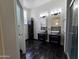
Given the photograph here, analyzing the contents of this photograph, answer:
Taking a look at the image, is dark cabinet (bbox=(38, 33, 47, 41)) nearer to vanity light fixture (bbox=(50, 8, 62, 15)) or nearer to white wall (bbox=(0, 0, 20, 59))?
vanity light fixture (bbox=(50, 8, 62, 15))

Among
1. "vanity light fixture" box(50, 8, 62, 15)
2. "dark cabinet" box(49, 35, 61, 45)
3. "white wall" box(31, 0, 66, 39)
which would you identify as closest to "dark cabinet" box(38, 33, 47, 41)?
"dark cabinet" box(49, 35, 61, 45)

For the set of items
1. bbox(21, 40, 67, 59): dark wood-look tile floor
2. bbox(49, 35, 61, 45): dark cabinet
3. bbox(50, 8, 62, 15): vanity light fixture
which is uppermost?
bbox(50, 8, 62, 15): vanity light fixture

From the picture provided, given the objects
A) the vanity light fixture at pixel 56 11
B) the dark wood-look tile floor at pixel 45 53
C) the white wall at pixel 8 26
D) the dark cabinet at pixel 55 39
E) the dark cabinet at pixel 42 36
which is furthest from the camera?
the dark cabinet at pixel 42 36

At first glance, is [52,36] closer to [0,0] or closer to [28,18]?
[28,18]

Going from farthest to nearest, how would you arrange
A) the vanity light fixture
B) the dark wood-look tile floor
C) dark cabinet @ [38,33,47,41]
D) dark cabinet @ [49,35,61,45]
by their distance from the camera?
dark cabinet @ [38,33,47,41], the vanity light fixture, dark cabinet @ [49,35,61,45], the dark wood-look tile floor

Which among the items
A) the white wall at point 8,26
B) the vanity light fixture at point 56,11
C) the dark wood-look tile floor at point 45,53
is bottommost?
→ the dark wood-look tile floor at point 45,53

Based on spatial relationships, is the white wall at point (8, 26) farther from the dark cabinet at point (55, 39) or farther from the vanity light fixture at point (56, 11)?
the vanity light fixture at point (56, 11)

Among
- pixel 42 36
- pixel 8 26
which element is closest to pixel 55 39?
pixel 42 36

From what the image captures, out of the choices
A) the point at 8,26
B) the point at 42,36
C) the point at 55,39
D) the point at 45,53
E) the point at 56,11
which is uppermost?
the point at 56,11

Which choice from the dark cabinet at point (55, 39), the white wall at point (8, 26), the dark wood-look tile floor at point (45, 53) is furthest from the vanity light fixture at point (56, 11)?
the white wall at point (8, 26)

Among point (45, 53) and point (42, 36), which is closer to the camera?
point (45, 53)

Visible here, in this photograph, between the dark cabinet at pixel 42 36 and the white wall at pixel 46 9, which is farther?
the dark cabinet at pixel 42 36

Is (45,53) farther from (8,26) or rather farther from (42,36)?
(8,26)

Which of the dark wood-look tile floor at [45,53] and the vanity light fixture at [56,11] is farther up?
the vanity light fixture at [56,11]
